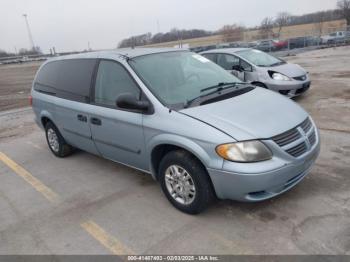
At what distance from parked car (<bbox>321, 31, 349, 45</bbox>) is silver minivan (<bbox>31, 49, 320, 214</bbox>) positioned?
28.9m

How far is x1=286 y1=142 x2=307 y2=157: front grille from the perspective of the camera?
3.02m

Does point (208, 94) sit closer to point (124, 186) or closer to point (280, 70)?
point (124, 186)

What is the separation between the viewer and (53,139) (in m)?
5.61

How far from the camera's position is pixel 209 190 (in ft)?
10.3

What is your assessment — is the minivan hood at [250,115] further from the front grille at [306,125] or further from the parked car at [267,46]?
the parked car at [267,46]

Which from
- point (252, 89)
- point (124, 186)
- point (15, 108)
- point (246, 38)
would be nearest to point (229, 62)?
point (252, 89)

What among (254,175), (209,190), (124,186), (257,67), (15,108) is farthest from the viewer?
(15,108)

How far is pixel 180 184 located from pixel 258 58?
624 centimetres

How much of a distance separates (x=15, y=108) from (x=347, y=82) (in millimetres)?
11204

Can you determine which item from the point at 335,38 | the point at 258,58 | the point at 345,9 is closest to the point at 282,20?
the point at 345,9

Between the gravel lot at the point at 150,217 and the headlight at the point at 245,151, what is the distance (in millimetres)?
729

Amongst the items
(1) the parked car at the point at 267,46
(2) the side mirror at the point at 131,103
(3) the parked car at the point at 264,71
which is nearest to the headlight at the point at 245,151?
(2) the side mirror at the point at 131,103

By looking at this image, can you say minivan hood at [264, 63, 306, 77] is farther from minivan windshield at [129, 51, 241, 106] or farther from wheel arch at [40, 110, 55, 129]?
wheel arch at [40, 110, 55, 129]

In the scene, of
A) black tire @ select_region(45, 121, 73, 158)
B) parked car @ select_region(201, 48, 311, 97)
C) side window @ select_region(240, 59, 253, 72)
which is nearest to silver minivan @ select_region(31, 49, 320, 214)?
black tire @ select_region(45, 121, 73, 158)
